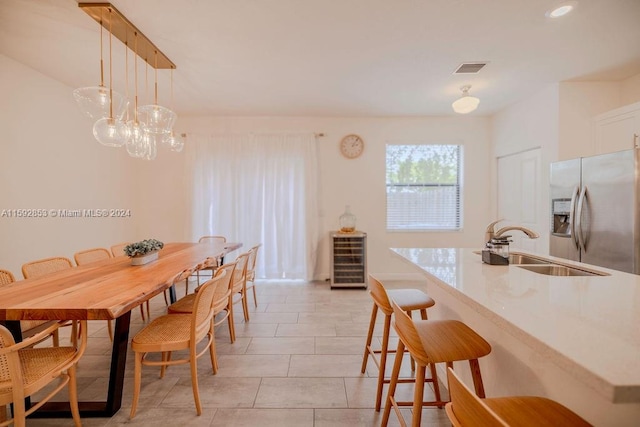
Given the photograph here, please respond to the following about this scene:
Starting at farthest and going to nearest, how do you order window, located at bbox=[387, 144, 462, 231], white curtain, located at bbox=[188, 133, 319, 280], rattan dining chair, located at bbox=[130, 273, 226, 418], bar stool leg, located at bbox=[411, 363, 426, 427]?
window, located at bbox=[387, 144, 462, 231], white curtain, located at bbox=[188, 133, 319, 280], rattan dining chair, located at bbox=[130, 273, 226, 418], bar stool leg, located at bbox=[411, 363, 426, 427]

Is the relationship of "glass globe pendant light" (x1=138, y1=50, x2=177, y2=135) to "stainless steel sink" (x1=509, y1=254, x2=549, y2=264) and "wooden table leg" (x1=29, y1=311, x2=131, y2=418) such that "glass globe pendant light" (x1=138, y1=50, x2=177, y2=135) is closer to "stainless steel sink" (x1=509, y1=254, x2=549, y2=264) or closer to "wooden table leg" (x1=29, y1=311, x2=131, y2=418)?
"wooden table leg" (x1=29, y1=311, x2=131, y2=418)

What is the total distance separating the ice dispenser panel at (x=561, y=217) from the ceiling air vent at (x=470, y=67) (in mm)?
1543

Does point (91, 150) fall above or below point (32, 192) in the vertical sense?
above

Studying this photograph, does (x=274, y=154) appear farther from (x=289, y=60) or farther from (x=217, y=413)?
(x=217, y=413)

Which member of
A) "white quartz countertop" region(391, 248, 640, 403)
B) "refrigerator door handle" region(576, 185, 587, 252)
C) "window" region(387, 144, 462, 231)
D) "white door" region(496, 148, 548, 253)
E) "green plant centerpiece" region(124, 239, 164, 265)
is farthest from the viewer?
"window" region(387, 144, 462, 231)

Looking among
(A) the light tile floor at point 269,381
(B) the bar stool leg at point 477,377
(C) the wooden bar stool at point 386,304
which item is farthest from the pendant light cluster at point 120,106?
(B) the bar stool leg at point 477,377

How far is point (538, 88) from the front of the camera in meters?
3.34

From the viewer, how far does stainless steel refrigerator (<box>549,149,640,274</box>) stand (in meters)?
2.12

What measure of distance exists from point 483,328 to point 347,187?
10.5ft

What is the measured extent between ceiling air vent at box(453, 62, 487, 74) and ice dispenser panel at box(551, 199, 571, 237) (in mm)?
1543

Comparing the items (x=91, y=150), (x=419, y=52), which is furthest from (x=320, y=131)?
(x=91, y=150)

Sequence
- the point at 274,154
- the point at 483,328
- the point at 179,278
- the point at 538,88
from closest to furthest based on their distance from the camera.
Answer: the point at 483,328 → the point at 179,278 → the point at 538,88 → the point at 274,154

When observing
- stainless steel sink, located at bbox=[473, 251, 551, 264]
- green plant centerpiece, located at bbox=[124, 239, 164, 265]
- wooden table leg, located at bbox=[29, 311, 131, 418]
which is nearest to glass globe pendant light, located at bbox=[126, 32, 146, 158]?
green plant centerpiece, located at bbox=[124, 239, 164, 265]

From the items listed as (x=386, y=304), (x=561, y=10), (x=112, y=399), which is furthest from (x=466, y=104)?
(x=112, y=399)
